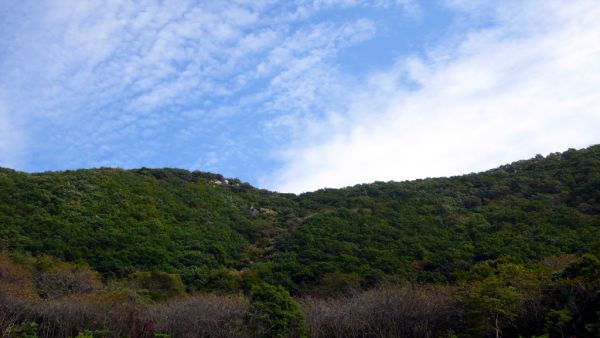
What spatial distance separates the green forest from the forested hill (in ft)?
0.35

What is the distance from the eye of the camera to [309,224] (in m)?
33.0

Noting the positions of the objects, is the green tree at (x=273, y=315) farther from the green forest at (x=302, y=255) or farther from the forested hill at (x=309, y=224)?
the forested hill at (x=309, y=224)

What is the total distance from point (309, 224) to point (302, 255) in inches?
201

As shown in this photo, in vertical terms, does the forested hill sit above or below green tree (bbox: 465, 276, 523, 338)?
above

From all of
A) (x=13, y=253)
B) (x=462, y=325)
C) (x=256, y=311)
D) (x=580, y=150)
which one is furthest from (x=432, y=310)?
(x=580, y=150)

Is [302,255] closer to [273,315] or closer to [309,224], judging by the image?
[309,224]

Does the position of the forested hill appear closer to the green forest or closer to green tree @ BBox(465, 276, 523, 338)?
the green forest

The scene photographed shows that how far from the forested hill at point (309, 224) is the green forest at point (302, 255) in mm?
108

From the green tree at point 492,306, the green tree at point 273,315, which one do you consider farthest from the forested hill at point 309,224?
the green tree at point 273,315

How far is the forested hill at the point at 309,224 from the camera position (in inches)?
986

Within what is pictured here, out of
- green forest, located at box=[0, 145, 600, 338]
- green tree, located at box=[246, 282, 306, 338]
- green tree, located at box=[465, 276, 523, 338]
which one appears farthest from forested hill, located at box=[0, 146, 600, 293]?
green tree, located at box=[246, 282, 306, 338]

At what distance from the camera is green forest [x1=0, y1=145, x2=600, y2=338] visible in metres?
15.8

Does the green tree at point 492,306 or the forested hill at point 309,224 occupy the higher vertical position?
the forested hill at point 309,224

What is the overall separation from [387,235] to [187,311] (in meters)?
14.4
